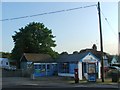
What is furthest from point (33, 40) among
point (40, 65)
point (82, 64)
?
point (82, 64)

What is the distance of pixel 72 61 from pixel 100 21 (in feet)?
40.1

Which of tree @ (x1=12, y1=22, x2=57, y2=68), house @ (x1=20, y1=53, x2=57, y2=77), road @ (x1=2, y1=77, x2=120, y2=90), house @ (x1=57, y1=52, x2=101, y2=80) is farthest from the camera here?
tree @ (x1=12, y1=22, x2=57, y2=68)

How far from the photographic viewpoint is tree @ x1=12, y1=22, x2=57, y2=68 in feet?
242

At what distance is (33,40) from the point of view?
74312mm

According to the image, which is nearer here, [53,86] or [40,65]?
[53,86]

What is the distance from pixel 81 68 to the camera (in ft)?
156

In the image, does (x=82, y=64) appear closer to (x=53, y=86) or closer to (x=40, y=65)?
(x=40, y=65)

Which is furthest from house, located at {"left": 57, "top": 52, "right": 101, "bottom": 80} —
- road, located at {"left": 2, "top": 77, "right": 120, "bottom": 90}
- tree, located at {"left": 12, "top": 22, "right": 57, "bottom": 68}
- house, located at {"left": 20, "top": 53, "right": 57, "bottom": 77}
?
tree, located at {"left": 12, "top": 22, "right": 57, "bottom": 68}

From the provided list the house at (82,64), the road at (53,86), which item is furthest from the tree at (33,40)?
the road at (53,86)

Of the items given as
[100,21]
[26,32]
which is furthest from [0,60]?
[100,21]

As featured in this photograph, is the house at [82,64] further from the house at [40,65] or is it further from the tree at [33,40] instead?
the tree at [33,40]

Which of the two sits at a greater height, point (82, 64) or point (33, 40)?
point (33, 40)

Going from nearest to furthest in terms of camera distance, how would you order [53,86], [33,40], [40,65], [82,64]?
1. [53,86]
2. [82,64]
3. [40,65]
4. [33,40]

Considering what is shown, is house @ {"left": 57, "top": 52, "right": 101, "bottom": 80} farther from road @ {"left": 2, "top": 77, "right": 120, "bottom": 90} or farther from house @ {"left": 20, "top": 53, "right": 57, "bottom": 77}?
road @ {"left": 2, "top": 77, "right": 120, "bottom": 90}
